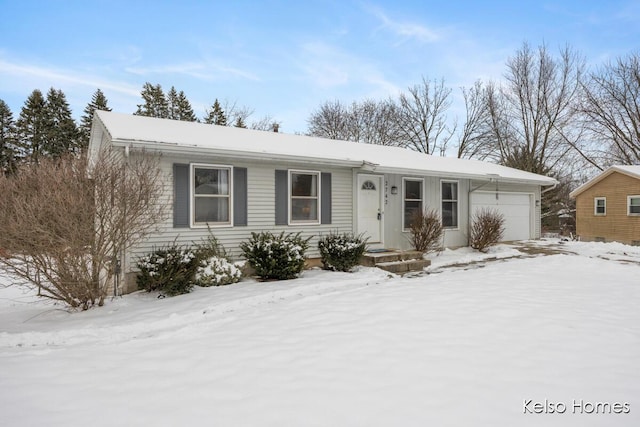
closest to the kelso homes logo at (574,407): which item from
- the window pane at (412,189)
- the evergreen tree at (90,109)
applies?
the window pane at (412,189)

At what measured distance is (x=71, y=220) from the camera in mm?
5344

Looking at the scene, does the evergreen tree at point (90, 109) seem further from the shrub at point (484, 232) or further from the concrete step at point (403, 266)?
the shrub at point (484, 232)

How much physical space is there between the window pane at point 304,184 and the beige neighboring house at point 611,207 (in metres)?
14.2

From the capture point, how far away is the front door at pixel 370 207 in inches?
392

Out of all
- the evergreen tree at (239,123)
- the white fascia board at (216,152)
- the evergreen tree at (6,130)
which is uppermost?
the evergreen tree at (239,123)

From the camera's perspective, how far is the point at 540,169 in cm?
2372

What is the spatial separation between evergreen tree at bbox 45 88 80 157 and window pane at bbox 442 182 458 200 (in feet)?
84.1

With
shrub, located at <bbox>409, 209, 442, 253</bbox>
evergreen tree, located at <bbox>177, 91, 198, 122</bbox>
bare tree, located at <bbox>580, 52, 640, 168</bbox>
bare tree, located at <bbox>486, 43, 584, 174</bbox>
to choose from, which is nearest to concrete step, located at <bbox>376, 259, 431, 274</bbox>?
Answer: shrub, located at <bbox>409, 209, 442, 253</bbox>

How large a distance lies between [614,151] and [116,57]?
30.5 m

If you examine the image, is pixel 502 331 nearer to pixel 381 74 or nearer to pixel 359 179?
pixel 359 179

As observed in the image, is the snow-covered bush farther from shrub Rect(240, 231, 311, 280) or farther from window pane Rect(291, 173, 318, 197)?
window pane Rect(291, 173, 318, 197)

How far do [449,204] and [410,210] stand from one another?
5.66ft

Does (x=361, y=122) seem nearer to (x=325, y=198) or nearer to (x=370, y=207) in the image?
(x=370, y=207)

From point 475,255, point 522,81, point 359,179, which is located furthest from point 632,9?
point 359,179
